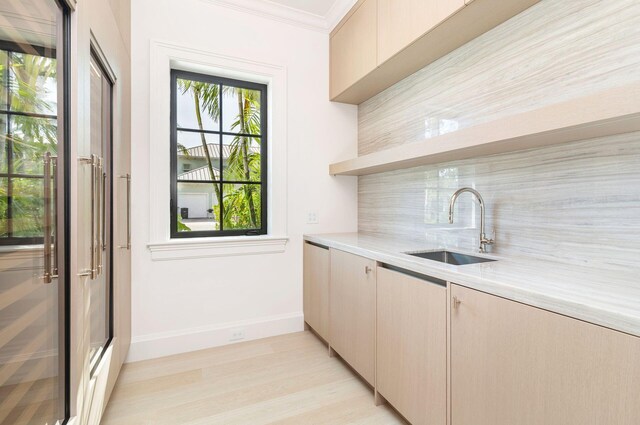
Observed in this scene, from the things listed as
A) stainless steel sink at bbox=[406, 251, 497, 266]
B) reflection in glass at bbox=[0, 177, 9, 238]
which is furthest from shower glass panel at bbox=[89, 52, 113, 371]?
stainless steel sink at bbox=[406, 251, 497, 266]

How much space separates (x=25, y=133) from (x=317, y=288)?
1976mm

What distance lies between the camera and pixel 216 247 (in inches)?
96.7

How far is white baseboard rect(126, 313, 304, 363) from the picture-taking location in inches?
88.9

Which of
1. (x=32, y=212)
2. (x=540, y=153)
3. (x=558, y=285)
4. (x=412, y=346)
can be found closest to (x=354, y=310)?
(x=412, y=346)

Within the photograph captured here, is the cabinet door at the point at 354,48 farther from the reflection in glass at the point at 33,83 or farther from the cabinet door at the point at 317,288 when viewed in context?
the reflection in glass at the point at 33,83

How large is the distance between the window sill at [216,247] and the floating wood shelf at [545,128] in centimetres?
132

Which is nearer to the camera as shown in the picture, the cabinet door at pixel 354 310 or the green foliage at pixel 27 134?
Result: the green foliage at pixel 27 134

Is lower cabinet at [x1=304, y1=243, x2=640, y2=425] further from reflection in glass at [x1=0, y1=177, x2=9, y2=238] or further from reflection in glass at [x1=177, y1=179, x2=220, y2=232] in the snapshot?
reflection in glass at [x1=0, y1=177, x2=9, y2=238]

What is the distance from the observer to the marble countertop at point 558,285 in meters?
0.81

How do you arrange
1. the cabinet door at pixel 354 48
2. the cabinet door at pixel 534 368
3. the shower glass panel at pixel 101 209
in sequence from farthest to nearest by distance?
the cabinet door at pixel 354 48 → the shower glass panel at pixel 101 209 → the cabinet door at pixel 534 368

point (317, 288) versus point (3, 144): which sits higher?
point (3, 144)

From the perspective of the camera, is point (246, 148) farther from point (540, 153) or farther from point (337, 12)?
point (540, 153)

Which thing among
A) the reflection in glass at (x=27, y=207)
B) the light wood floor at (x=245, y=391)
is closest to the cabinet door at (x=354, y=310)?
the light wood floor at (x=245, y=391)

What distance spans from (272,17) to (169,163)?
4.94ft
